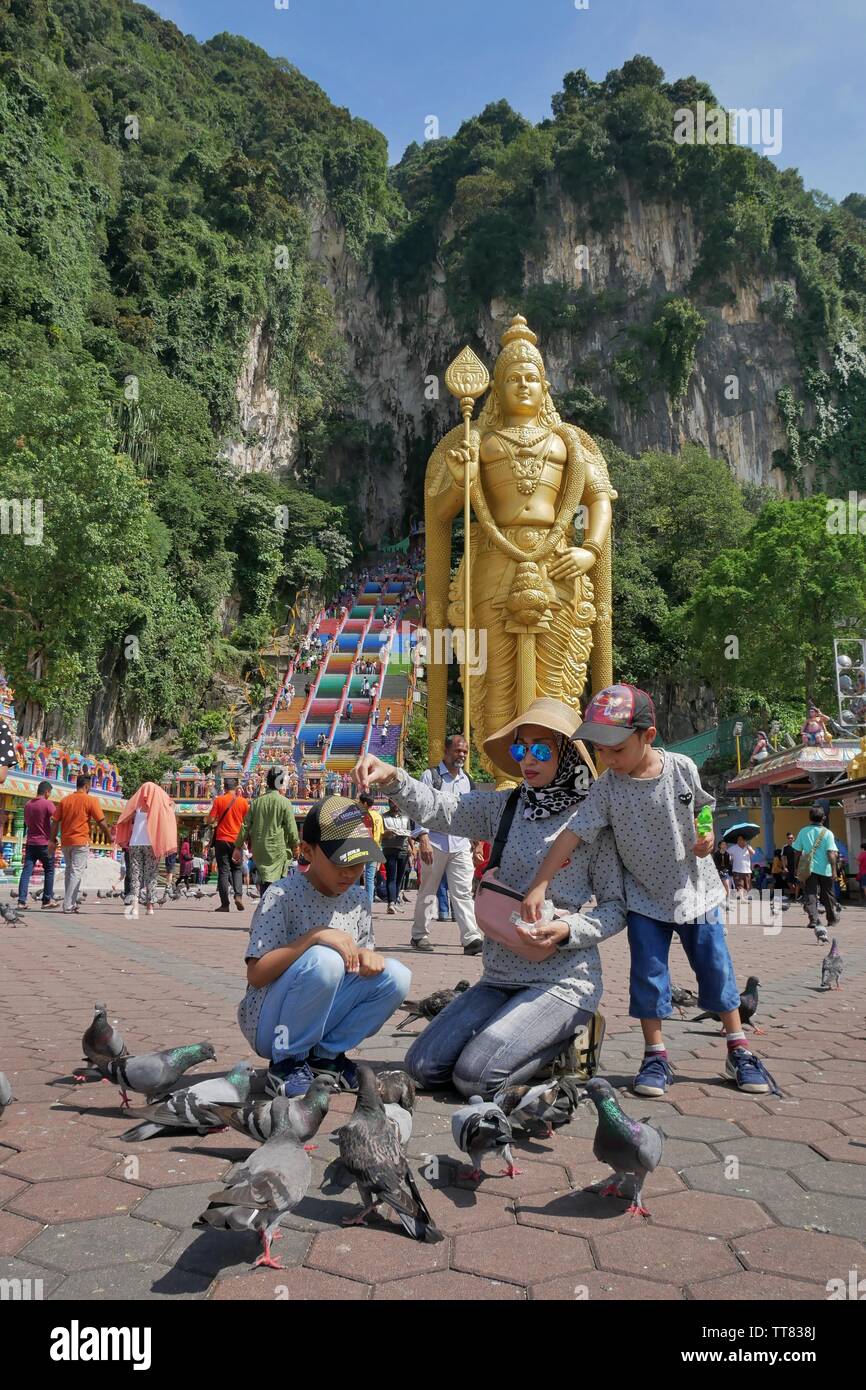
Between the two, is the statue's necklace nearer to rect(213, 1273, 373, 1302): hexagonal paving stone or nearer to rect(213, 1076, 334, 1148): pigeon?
rect(213, 1076, 334, 1148): pigeon

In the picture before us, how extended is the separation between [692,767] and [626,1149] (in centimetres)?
148

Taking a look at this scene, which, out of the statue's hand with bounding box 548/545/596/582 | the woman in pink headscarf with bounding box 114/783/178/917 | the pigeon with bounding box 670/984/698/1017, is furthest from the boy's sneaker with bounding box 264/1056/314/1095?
the statue's hand with bounding box 548/545/596/582

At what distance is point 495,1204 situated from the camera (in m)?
2.16

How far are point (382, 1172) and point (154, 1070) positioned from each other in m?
1.00

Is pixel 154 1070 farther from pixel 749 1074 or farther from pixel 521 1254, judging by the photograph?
pixel 749 1074

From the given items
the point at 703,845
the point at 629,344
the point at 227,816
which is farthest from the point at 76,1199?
the point at 629,344

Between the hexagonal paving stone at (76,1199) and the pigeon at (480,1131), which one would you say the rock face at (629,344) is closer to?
the pigeon at (480,1131)

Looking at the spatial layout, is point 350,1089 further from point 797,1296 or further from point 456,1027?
point 797,1296

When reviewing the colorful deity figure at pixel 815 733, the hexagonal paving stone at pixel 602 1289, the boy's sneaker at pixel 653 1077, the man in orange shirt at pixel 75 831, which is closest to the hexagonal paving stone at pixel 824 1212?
the hexagonal paving stone at pixel 602 1289

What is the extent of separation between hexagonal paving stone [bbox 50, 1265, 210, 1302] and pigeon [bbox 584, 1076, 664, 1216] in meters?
0.87

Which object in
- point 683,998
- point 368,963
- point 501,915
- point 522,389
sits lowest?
point 683,998

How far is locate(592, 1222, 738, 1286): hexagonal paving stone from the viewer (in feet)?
5.88
